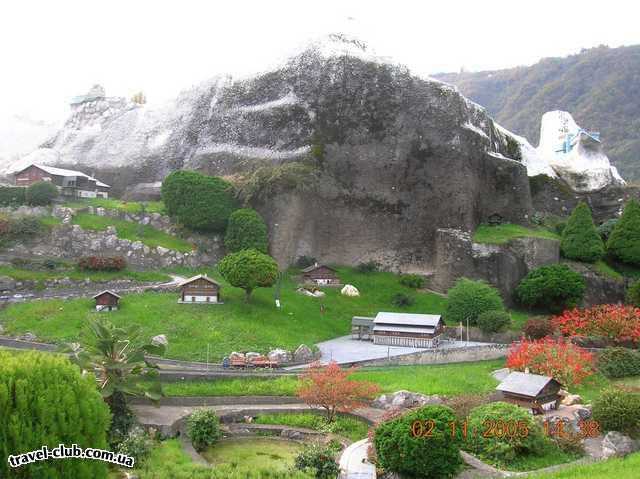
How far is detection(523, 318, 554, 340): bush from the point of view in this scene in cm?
2992

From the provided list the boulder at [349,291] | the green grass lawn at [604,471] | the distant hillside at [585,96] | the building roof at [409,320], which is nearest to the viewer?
the green grass lawn at [604,471]

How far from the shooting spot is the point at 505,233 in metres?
46.4

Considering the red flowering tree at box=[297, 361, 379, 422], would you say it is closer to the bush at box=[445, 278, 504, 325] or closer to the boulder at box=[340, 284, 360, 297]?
the bush at box=[445, 278, 504, 325]

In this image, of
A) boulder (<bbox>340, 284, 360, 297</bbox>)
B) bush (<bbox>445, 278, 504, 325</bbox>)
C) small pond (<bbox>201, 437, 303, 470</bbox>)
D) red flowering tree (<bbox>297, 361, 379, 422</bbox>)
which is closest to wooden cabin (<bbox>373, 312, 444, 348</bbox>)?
bush (<bbox>445, 278, 504, 325</bbox>)

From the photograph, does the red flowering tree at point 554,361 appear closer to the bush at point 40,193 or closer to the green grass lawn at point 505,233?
the green grass lawn at point 505,233

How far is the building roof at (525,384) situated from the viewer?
2001 cm

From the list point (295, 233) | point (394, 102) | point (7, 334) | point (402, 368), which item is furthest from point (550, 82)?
point (7, 334)

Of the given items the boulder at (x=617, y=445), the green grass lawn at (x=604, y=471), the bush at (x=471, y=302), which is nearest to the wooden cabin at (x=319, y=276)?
the bush at (x=471, y=302)

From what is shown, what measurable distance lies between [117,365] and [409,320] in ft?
56.2

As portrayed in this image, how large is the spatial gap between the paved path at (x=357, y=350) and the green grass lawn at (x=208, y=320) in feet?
3.09

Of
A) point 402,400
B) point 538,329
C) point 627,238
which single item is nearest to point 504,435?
point 402,400

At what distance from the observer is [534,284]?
132 feet

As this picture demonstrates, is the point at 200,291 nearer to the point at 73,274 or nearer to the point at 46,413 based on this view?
the point at 73,274

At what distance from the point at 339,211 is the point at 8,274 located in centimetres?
2286
